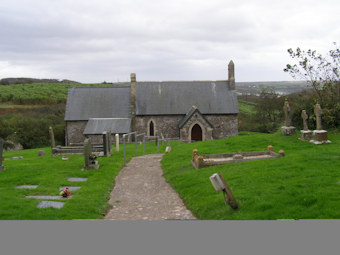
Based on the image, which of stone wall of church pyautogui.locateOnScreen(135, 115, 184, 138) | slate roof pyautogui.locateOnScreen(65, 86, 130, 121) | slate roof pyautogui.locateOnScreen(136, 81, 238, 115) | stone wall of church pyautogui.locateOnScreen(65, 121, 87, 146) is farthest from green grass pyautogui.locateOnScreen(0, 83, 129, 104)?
stone wall of church pyautogui.locateOnScreen(135, 115, 184, 138)

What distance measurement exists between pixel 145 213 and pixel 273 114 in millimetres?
50229

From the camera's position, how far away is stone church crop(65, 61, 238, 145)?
35312 millimetres

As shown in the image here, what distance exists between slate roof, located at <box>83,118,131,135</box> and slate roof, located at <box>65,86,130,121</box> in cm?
100

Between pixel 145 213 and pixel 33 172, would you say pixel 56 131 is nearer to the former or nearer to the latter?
pixel 33 172

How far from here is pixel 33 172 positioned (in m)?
15.2

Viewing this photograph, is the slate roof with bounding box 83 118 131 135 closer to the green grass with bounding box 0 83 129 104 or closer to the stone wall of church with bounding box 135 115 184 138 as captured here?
the stone wall of church with bounding box 135 115 184 138

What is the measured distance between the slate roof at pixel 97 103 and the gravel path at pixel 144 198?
20342 mm

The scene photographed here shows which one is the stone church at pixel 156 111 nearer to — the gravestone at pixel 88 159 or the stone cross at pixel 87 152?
the gravestone at pixel 88 159

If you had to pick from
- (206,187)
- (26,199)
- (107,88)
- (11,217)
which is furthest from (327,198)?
(107,88)

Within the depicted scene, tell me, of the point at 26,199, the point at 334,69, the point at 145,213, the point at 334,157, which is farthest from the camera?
→ the point at 334,69

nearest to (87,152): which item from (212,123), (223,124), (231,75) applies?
(212,123)

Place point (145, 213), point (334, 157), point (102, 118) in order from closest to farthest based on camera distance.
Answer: point (145, 213), point (334, 157), point (102, 118)

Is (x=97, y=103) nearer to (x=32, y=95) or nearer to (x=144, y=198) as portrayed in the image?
(x=144, y=198)

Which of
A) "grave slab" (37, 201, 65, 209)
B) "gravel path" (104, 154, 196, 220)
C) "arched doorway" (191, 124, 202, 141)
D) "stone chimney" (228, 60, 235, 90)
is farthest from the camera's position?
"stone chimney" (228, 60, 235, 90)
